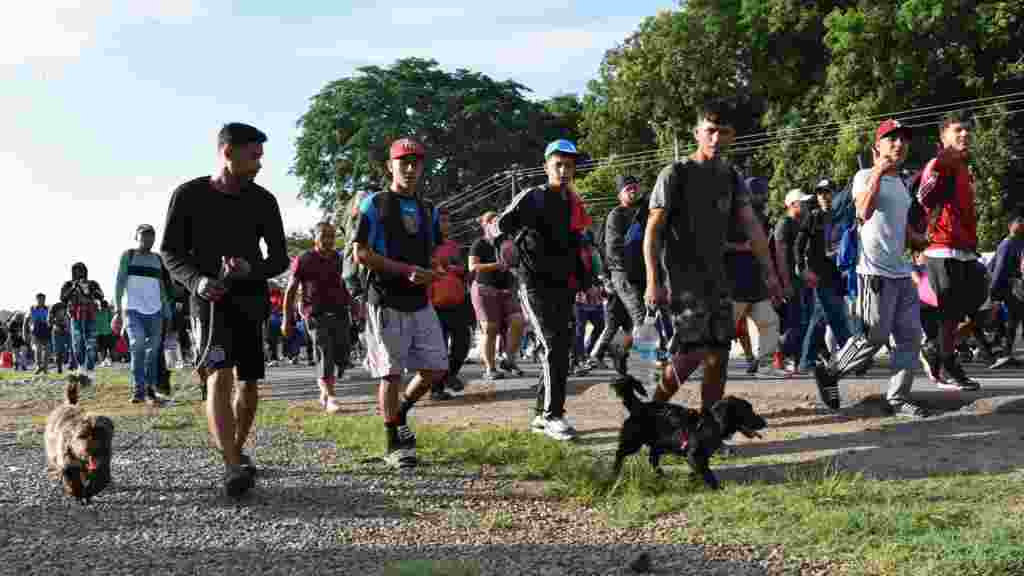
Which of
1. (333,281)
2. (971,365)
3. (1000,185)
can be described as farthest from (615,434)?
(1000,185)

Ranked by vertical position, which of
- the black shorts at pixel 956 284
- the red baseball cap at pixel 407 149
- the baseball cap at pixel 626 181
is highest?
the baseball cap at pixel 626 181

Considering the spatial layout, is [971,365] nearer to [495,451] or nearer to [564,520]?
[495,451]

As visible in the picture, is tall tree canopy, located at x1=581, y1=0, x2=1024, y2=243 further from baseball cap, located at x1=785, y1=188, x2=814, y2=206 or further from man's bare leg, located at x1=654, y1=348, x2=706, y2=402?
man's bare leg, located at x1=654, y1=348, x2=706, y2=402

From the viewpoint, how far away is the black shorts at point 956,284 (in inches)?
316

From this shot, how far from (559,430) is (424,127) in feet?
153

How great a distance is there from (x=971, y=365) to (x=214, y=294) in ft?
34.1

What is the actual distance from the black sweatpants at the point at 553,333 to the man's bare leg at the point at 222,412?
230 centimetres

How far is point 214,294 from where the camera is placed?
5.45 meters

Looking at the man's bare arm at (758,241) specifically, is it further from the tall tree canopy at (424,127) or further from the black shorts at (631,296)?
the tall tree canopy at (424,127)

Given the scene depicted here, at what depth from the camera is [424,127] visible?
52.6 meters

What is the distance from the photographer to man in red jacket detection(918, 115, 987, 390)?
784cm

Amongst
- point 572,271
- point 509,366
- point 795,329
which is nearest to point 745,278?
point 795,329

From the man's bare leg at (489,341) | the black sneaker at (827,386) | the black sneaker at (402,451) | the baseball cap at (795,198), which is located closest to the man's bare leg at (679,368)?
the black sneaker at (402,451)

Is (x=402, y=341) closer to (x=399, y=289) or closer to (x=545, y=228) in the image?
(x=399, y=289)
